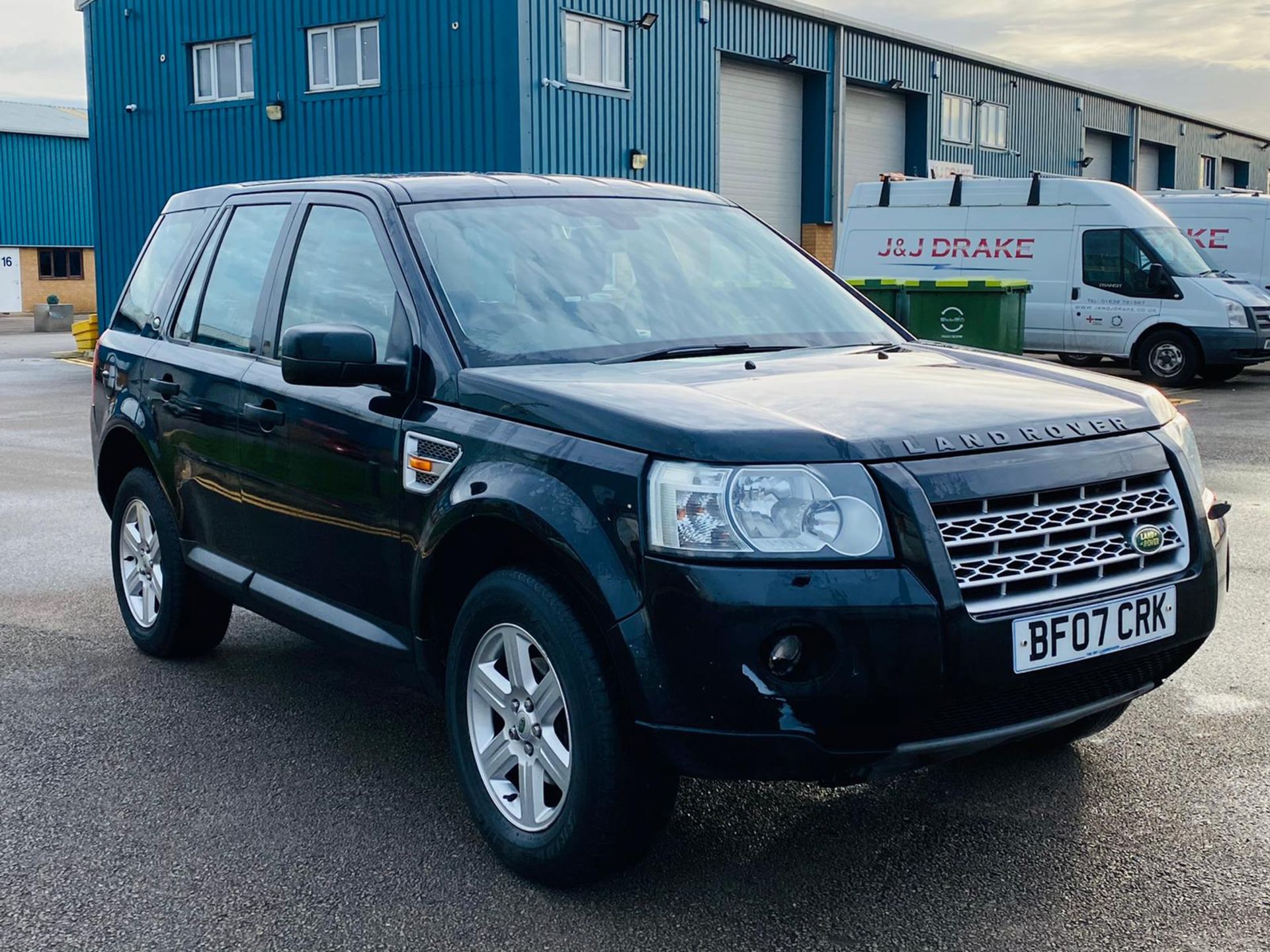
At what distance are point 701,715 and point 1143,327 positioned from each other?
1595 centimetres

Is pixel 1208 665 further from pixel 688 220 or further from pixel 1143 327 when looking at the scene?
pixel 1143 327

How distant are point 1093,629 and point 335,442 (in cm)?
213

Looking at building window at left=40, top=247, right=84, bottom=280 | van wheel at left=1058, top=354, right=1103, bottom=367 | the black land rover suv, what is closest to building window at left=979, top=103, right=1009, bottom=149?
van wheel at left=1058, top=354, right=1103, bottom=367

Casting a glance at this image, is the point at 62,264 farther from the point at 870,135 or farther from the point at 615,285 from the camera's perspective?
the point at 615,285

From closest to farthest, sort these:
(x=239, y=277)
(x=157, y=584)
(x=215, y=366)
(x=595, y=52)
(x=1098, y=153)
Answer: (x=215, y=366), (x=239, y=277), (x=157, y=584), (x=595, y=52), (x=1098, y=153)

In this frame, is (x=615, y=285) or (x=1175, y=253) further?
(x=1175, y=253)

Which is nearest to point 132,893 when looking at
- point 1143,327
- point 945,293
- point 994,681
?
point 994,681

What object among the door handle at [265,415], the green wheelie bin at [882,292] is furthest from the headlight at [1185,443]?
the green wheelie bin at [882,292]

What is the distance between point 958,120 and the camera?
106ft

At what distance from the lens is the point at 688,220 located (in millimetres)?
4680

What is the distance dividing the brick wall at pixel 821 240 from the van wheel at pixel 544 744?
973 inches

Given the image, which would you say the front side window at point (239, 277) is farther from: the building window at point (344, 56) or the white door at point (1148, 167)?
the white door at point (1148, 167)

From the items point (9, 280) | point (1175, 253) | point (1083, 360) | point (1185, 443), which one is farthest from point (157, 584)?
point (9, 280)

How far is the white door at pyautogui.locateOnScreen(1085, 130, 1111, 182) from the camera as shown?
131 feet
